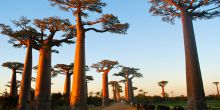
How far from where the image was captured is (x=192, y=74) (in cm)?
913

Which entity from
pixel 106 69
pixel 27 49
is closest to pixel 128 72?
pixel 106 69

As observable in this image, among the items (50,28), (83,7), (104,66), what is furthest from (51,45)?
(104,66)

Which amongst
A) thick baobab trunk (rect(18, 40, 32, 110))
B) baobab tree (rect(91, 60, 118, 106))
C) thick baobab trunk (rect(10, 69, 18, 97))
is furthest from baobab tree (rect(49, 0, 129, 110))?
baobab tree (rect(91, 60, 118, 106))

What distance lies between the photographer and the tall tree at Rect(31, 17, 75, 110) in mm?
Answer: 13828

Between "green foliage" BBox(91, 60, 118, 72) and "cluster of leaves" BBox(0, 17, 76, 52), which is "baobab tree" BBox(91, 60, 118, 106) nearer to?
"green foliage" BBox(91, 60, 118, 72)

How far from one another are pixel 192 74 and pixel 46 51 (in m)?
9.14

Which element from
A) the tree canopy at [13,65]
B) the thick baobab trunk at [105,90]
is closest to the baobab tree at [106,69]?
the thick baobab trunk at [105,90]

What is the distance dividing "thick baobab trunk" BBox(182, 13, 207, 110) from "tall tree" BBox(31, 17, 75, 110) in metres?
7.22

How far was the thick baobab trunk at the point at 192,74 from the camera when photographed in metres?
8.71

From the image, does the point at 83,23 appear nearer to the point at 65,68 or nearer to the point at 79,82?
the point at 79,82

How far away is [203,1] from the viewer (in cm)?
1040

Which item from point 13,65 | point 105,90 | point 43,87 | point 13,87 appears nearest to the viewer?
Answer: point 43,87

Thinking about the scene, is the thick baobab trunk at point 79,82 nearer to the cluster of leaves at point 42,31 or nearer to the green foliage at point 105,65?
the cluster of leaves at point 42,31

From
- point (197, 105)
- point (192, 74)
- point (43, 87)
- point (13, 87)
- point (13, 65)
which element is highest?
point (13, 65)
